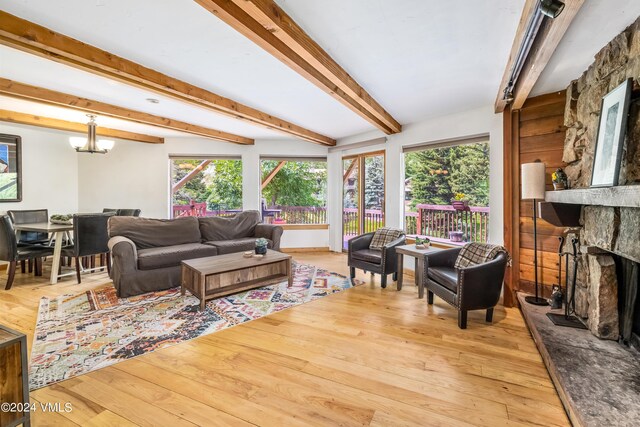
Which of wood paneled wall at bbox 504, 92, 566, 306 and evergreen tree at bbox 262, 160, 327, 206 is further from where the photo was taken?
evergreen tree at bbox 262, 160, 327, 206

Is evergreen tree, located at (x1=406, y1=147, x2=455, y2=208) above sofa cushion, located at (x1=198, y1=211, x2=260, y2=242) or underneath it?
above

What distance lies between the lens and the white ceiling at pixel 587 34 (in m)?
1.67

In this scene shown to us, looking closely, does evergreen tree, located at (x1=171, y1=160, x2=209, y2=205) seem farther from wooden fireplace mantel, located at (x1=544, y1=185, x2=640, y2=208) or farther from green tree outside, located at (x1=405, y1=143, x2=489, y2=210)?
wooden fireplace mantel, located at (x1=544, y1=185, x2=640, y2=208)

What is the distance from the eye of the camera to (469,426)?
59.1 inches

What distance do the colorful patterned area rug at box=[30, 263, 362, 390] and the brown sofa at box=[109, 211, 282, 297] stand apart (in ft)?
0.62

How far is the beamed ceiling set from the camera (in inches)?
70.7

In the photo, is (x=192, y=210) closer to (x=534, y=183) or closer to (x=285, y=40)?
(x=285, y=40)

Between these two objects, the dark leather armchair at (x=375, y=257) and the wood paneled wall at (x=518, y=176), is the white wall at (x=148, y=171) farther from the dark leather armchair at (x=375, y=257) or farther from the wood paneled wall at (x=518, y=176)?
the wood paneled wall at (x=518, y=176)

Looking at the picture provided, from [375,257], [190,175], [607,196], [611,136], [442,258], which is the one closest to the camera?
[607,196]

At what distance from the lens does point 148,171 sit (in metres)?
5.80

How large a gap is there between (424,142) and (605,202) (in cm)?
285

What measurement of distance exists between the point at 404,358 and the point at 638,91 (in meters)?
2.23

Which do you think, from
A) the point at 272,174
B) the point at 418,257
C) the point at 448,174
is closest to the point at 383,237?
the point at 418,257

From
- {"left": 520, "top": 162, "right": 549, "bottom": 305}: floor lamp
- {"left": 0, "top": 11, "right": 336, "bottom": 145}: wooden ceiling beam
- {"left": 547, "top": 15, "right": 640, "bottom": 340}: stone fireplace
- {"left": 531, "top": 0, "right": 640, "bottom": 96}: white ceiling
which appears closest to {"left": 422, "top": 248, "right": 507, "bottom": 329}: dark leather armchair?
{"left": 520, "top": 162, "right": 549, "bottom": 305}: floor lamp
